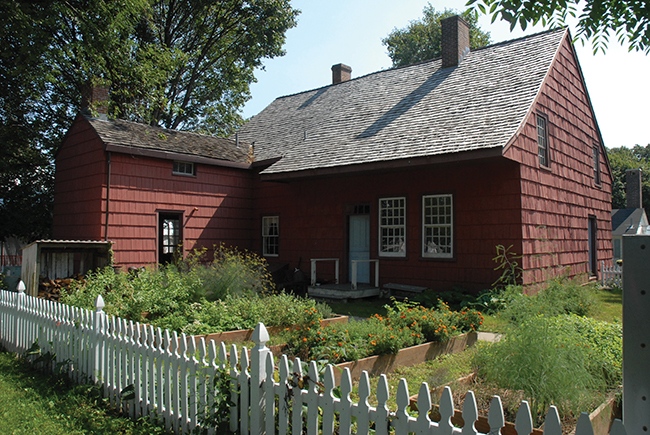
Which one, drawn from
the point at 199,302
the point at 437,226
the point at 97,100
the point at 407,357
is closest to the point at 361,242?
the point at 437,226

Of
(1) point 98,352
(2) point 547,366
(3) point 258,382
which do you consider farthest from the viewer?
(1) point 98,352

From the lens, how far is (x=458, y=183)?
11539 millimetres

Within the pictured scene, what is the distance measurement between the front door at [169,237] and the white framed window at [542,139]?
10604 millimetres

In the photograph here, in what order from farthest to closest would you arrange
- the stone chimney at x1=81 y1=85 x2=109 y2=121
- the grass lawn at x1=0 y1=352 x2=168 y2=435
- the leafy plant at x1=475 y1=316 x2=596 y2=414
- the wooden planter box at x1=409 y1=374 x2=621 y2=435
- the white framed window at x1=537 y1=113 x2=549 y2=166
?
the stone chimney at x1=81 y1=85 x2=109 y2=121 → the white framed window at x1=537 y1=113 x2=549 y2=166 → the grass lawn at x1=0 y1=352 x2=168 y2=435 → the leafy plant at x1=475 y1=316 x2=596 y2=414 → the wooden planter box at x1=409 y1=374 x2=621 y2=435

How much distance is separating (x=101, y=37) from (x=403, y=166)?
28.7ft

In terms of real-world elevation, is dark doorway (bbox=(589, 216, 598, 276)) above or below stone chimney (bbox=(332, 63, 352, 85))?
below

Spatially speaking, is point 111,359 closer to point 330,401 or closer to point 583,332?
point 330,401

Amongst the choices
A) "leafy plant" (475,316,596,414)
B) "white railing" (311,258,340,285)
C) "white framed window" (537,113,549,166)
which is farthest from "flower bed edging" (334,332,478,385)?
"white framed window" (537,113,549,166)

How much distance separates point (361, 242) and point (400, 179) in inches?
A: 87.2

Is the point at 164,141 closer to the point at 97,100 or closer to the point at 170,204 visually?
the point at 170,204

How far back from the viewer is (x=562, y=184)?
13.2 m

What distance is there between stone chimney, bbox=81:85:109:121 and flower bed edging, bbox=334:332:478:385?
12.4 m

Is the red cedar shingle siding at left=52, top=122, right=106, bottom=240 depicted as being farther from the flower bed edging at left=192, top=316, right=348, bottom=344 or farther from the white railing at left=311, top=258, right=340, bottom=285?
the flower bed edging at left=192, top=316, right=348, bottom=344

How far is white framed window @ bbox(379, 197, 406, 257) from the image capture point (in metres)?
12.5
